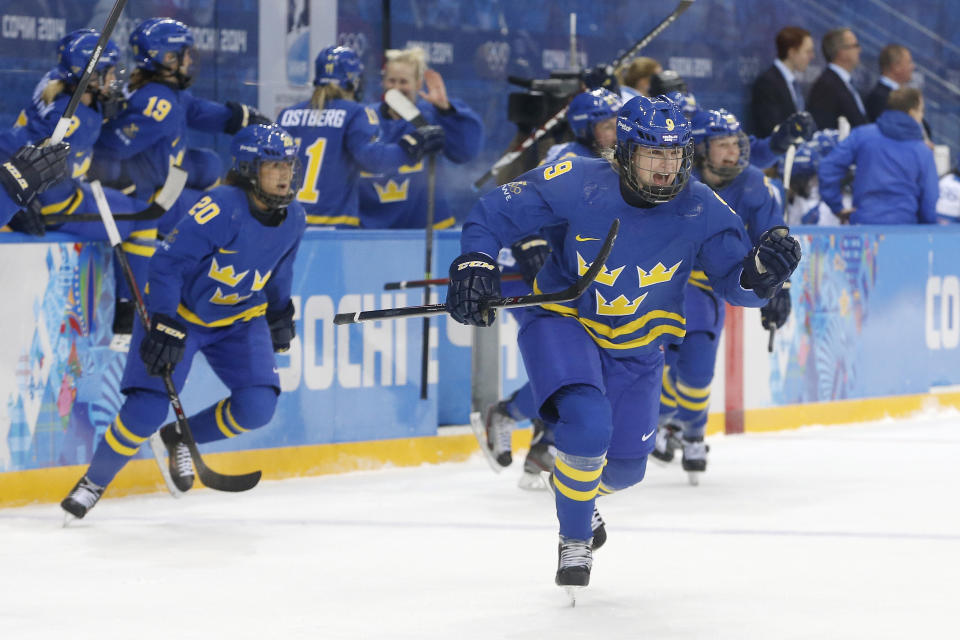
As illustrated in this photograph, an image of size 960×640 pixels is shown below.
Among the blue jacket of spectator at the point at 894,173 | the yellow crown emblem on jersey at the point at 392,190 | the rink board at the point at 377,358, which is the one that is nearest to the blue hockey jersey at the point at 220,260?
the rink board at the point at 377,358

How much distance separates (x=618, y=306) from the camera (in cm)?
437

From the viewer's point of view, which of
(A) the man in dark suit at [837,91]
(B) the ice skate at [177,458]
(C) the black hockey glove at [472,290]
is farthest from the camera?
(A) the man in dark suit at [837,91]

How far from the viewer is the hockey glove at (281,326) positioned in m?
5.62

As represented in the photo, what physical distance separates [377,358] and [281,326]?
96cm

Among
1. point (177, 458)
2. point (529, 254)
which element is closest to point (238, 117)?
point (529, 254)

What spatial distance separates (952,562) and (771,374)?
9.61 ft

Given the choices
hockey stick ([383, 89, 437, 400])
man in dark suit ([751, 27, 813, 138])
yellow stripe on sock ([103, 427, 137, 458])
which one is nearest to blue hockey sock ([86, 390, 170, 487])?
yellow stripe on sock ([103, 427, 137, 458])

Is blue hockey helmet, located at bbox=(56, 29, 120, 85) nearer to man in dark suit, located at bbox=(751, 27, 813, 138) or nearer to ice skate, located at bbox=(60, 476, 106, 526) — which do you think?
ice skate, located at bbox=(60, 476, 106, 526)

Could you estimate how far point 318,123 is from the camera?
6.79 meters

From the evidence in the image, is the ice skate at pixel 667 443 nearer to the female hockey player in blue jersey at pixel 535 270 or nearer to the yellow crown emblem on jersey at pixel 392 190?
the female hockey player in blue jersey at pixel 535 270

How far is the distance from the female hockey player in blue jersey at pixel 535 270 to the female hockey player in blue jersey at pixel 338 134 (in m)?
0.64

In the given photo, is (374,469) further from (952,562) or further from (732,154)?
(952,562)

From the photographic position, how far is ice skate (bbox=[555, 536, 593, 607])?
13.7 ft

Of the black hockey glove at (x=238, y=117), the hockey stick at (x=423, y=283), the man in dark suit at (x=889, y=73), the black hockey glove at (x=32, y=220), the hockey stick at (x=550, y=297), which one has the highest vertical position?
the man in dark suit at (x=889, y=73)
